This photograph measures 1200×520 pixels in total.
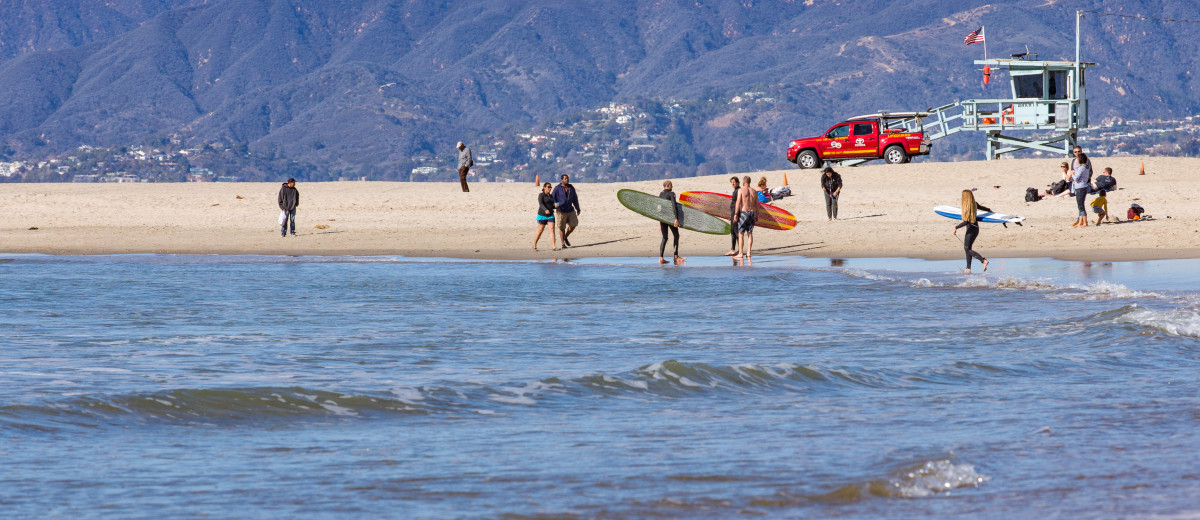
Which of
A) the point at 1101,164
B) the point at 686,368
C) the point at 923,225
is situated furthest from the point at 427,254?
the point at 1101,164

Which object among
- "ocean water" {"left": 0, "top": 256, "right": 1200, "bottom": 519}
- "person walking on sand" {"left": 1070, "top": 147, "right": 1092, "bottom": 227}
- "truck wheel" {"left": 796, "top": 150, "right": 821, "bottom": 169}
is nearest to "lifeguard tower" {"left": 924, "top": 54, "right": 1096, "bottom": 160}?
"truck wheel" {"left": 796, "top": 150, "right": 821, "bottom": 169}

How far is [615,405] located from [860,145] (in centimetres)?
3721

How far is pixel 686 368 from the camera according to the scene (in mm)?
9617

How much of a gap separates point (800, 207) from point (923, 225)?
6195 millimetres

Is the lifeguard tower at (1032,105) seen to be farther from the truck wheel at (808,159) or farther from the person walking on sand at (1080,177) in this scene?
the person walking on sand at (1080,177)

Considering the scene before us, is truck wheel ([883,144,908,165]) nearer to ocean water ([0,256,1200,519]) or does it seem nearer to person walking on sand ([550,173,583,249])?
person walking on sand ([550,173,583,249])

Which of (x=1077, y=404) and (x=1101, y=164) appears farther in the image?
(x=1101, y=164)

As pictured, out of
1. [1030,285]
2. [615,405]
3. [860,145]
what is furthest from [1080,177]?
[860,145]

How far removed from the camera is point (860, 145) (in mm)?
44156

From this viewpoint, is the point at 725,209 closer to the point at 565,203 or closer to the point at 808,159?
the point at 565,203

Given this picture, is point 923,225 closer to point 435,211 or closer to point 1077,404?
point 435,211

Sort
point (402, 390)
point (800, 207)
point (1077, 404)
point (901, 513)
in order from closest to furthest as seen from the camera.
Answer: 1. point (901, 513)
2. point (1077, 404)
3. point (402, 390)
4. point (800, 207)

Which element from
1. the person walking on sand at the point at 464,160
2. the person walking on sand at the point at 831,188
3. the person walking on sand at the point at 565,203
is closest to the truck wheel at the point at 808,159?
the person walking on sand at the point at 464,160

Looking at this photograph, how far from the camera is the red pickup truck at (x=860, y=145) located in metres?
44.0
